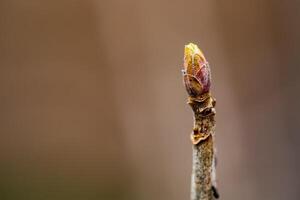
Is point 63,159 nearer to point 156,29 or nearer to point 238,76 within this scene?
point 156,29

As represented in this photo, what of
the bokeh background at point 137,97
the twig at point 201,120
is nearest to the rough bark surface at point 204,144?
the twig at point 201,120

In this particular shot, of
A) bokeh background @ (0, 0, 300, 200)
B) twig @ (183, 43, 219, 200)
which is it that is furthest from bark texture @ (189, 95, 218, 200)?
bokeh background @ (0, 0, 300, 200)

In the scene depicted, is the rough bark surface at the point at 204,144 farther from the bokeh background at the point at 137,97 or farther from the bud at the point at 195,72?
the bokeh background at the point at 137,97

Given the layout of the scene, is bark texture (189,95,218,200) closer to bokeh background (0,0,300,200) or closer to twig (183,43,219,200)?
twig (183,43,219,200)

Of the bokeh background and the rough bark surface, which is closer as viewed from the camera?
the rough bark surface

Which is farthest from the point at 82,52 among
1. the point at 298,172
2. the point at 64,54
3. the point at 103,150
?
the point at 298,172

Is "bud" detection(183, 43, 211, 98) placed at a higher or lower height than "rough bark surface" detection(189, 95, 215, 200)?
higher
